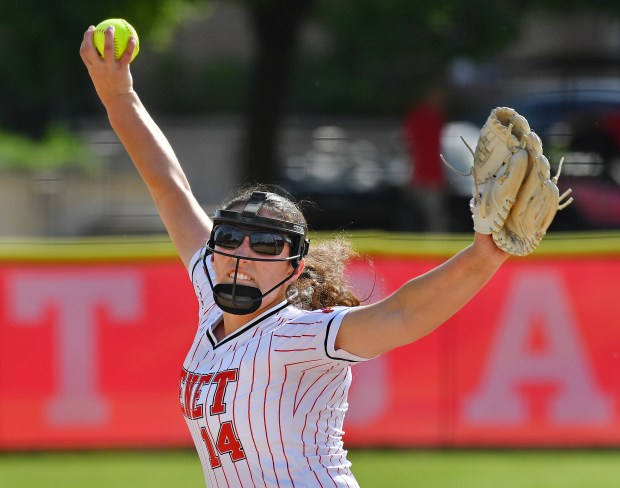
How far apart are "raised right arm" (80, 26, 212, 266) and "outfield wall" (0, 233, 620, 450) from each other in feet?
9.80

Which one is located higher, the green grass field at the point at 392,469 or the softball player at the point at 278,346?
the softball player at the point at 278,346

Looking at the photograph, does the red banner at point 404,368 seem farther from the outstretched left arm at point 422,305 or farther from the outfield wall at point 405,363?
the outstretched left arm at point 422,305

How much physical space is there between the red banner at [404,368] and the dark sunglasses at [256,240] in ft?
11.7

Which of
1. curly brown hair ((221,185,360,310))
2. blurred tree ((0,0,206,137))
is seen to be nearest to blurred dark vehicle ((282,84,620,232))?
blurred tree ((0,0,206,137))

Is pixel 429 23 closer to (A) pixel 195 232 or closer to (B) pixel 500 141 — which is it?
(A) pixel 195 232

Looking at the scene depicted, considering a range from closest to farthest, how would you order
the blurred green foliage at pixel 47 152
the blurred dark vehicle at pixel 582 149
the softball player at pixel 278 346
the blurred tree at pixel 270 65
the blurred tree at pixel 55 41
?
the softball player at pixel 278 346 → the blurred dark vehicle at pixel 582 149 → the blurred tree at pixel 55 41 → the blurred tree at pixel 270 65 → the blurred green foliage at pixel 47 152

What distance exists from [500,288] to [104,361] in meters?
2.45

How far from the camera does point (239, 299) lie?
2.79 m

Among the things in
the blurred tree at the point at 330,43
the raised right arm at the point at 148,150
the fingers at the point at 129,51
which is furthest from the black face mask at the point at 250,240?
the blurred tree at the point at 330,43

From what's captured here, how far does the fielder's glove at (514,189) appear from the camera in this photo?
238 cm

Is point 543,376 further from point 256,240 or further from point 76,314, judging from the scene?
point 256,240

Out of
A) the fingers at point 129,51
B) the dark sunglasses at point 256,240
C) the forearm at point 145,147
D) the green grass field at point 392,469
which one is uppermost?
the fingers at point 129,51

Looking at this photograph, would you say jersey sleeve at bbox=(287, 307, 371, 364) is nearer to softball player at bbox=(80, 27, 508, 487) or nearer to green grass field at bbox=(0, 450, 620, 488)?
softball player at bbox=(80, 27, 508, 487)

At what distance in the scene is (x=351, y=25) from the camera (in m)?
12.1
